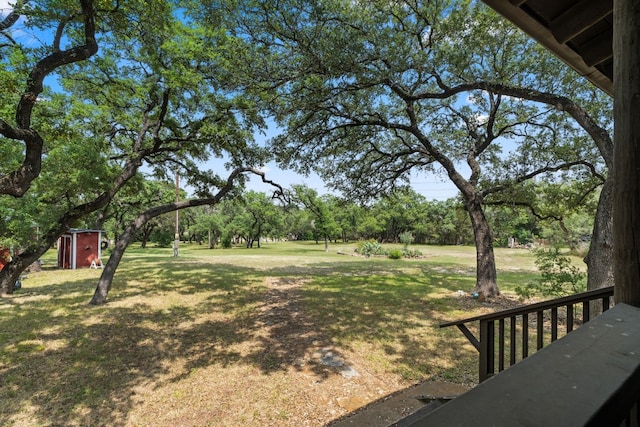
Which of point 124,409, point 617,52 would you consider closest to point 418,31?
point 617,52

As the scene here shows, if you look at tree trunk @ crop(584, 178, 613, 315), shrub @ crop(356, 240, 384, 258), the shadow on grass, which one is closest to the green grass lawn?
the shadow on grass

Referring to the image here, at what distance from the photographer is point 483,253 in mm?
7738

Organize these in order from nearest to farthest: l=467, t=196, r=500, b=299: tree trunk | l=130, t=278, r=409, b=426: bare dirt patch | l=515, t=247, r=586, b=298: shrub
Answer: l=130, t=278, r=409, b=426: bare dirt patch, l=515, t=247, r=586, b=298: shrub, l=467, t=196, r=500, b=299: tree trunk

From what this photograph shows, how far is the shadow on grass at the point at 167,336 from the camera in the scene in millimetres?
3367

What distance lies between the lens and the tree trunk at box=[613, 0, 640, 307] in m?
1.25

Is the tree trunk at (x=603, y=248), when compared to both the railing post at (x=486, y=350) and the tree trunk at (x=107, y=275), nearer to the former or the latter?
the railing post at (x=486, y=350)

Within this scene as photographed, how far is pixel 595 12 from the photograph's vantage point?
7.37 ft

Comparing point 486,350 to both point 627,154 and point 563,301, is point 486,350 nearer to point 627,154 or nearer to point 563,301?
point 563,301

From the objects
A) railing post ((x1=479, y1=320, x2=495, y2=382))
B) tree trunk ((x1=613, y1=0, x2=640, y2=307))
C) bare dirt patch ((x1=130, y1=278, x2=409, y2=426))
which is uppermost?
tree trunk ((x1=613, y1=0, x2=640, y2=307))

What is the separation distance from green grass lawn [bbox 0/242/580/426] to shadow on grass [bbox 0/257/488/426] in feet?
0.06

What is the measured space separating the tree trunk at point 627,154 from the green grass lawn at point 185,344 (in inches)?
109

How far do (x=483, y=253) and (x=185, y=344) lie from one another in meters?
7.20

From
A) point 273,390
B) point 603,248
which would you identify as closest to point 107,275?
point 273,390

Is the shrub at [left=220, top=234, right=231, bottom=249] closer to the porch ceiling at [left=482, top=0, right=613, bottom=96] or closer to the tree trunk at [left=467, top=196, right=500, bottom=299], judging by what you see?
the tree trunk at [left=467, top=196, right=500, bottom=299]
